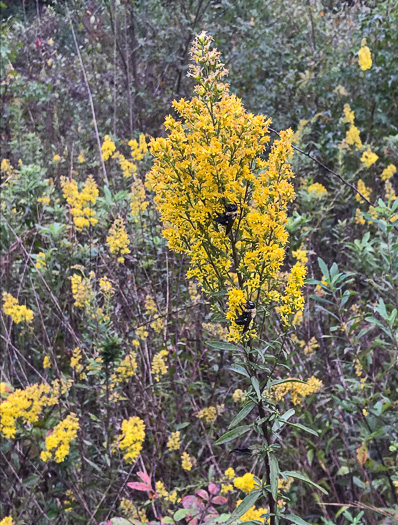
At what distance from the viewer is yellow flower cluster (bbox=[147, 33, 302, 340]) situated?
106 centimetres

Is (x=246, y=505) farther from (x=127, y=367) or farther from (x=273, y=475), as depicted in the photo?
(x=127, y=367)

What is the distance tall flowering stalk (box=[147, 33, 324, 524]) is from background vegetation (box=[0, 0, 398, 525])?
0.37 meters

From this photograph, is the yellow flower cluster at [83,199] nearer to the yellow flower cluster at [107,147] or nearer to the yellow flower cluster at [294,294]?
the yellow flower cluster at [107,147]

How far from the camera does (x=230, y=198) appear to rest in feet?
3.46

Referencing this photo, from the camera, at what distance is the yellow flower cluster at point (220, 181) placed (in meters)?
1.06

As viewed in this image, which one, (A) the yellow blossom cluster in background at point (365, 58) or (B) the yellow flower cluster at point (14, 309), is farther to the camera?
(A) the yellow blossom cluster in background at point (365, 58)

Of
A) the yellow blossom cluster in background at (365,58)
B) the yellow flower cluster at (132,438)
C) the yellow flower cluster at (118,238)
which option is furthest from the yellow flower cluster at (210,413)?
the yellow blossom cluster in background at (365,58)

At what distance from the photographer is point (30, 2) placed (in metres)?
10.8

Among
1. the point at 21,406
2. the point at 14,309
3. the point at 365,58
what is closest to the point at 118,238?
the point at 14,309

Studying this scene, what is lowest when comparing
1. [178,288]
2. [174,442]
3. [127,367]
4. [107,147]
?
[174,442]

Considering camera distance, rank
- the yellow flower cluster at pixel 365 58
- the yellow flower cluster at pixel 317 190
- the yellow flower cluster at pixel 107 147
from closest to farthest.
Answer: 1. the yellow flower cluster at pixel 317 190
2. the yellow flower cluster at pixel 107 147
3. the yellow flower cluster at pixel 365 58

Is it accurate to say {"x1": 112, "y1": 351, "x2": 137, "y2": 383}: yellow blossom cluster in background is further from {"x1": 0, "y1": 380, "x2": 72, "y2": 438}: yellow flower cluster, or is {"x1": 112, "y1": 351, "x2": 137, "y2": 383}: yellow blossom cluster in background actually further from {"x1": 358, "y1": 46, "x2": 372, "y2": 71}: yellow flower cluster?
{"x1": 358, "y1": 46, "x2": 372, "y2": 71}: yellow flower cluster

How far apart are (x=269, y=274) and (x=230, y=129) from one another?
0.34m

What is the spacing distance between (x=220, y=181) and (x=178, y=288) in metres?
1.60
